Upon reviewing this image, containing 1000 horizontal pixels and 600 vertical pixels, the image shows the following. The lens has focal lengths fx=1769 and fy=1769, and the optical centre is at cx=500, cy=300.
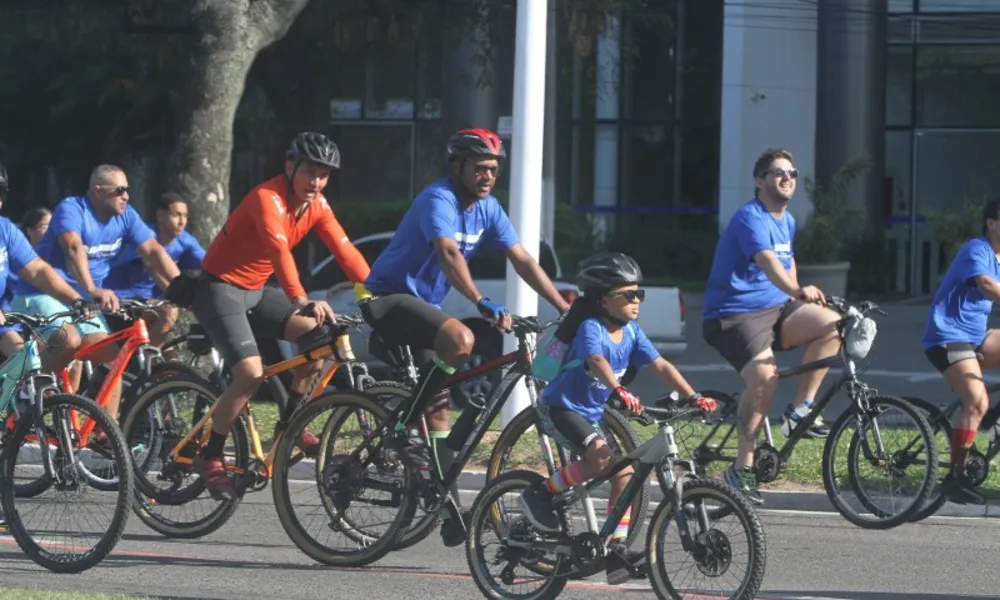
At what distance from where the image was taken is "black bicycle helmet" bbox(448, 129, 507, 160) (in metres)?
7.77

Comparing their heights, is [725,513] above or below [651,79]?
below

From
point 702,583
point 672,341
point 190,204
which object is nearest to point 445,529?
point 702,583

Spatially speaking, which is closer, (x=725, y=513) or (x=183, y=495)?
(x=725, y=513)

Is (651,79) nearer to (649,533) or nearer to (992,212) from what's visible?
(992,212)

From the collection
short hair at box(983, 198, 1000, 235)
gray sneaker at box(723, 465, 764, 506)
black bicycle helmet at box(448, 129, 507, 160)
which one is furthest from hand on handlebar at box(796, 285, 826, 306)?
black bicycle helmet at box(448, 129, 507, 160)

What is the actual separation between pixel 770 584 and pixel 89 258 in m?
4.73

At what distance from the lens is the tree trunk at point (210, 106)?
14.0 metres

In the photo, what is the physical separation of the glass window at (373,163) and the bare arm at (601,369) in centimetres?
2771

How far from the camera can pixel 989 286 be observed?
9086 mm

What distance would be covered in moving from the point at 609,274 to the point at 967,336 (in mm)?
3163

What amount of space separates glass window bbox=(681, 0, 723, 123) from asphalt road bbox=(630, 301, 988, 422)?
9187mm

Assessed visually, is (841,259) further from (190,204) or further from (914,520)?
(914,520)

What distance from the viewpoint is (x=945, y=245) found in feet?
90.8

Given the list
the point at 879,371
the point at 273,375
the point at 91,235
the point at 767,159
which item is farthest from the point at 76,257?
the point at 879,371
